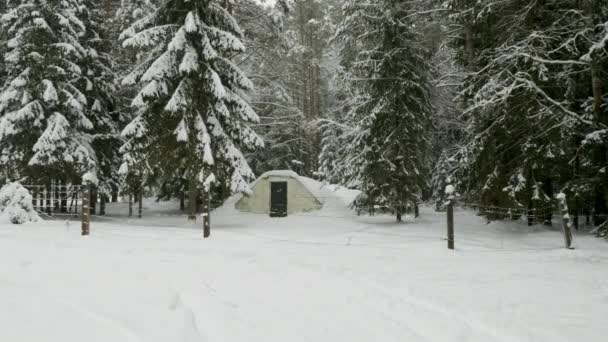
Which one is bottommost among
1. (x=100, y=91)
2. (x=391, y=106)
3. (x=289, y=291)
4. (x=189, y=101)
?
(x=289, y=291)

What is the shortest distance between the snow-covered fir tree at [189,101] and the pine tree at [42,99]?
3.40m

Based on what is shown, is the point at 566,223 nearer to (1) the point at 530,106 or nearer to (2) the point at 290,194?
(1) the point at 530,106

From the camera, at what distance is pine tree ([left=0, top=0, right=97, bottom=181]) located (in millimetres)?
14641

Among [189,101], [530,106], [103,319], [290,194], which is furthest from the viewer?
[290,194]

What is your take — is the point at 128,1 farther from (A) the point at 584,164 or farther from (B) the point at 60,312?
(A) the point at 584,164

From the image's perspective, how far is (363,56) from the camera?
1523 cm

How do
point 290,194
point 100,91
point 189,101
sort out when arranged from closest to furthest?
point 189,101
point 290,194
point 100,91

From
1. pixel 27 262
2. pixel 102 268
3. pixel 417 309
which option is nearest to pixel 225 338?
pixel 417 309

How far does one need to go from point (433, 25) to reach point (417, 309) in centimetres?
1382

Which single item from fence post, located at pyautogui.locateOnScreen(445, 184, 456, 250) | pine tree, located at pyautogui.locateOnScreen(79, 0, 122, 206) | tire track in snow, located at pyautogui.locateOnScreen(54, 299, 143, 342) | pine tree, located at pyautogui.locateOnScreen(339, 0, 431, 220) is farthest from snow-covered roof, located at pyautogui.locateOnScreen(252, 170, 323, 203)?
tire track in snow, located at pyautogui.locateOnScreen(54, 299, 143, 342)

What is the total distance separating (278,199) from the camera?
57.5 ft

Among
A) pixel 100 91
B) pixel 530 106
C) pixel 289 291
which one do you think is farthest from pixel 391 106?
pixel 100 91

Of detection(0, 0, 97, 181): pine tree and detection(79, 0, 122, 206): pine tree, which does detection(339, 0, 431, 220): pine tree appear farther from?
detection(79, 0, 122, 206): pine tree

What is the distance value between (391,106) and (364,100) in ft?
5.61
